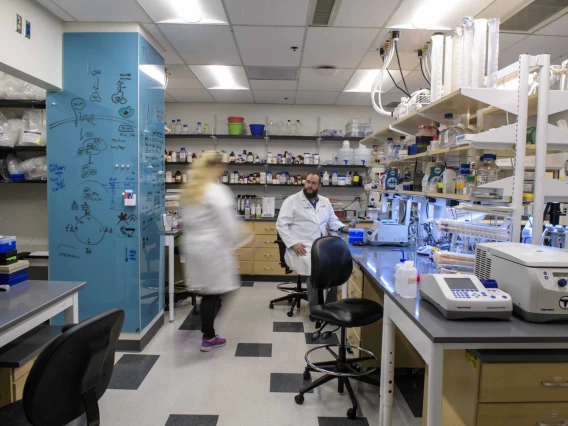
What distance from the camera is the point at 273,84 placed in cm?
454

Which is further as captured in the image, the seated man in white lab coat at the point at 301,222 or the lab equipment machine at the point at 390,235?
the seated man in white lab coat at the point at 301,222

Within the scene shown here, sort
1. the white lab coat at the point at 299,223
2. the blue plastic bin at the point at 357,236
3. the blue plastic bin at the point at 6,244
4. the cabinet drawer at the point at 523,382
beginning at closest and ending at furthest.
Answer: the cabinet drawer at the point at 523,382
the blue plastic bin at the point at 6,244
the blue plastic bin at the point at 357,236
the white lab coat at the point at 299,223

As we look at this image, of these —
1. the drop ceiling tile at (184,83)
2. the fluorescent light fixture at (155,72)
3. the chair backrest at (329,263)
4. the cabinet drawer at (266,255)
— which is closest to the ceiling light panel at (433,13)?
the chair backrest at (329,263)

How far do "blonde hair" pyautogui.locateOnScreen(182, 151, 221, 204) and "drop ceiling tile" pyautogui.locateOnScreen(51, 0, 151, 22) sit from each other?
1117 millimetres

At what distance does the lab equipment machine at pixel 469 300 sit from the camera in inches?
54.5

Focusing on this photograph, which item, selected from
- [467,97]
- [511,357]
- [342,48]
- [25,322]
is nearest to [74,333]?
[25,322]

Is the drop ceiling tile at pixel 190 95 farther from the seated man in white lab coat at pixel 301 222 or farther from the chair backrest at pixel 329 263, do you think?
the chair backrest at pixel 329 263

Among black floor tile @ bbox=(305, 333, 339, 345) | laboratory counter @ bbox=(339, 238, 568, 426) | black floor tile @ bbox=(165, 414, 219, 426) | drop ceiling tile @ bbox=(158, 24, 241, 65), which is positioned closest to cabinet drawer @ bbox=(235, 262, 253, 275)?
black floor tile @ bbox=(305, 333, 339, 345)

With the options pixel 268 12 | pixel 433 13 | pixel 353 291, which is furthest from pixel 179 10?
pixel 353 291

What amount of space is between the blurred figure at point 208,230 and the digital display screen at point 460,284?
5.51 feet

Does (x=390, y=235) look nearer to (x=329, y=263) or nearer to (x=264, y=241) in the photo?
(x=329, y=263)

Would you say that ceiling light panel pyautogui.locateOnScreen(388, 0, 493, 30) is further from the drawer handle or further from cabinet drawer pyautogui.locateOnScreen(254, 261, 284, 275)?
cabinet drawer pyautogui.locateOnScreen(254, 261, 284, 275)

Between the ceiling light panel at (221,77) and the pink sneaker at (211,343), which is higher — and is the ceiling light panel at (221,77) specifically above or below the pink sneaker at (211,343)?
above

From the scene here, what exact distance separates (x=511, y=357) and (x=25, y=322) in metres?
1.86
